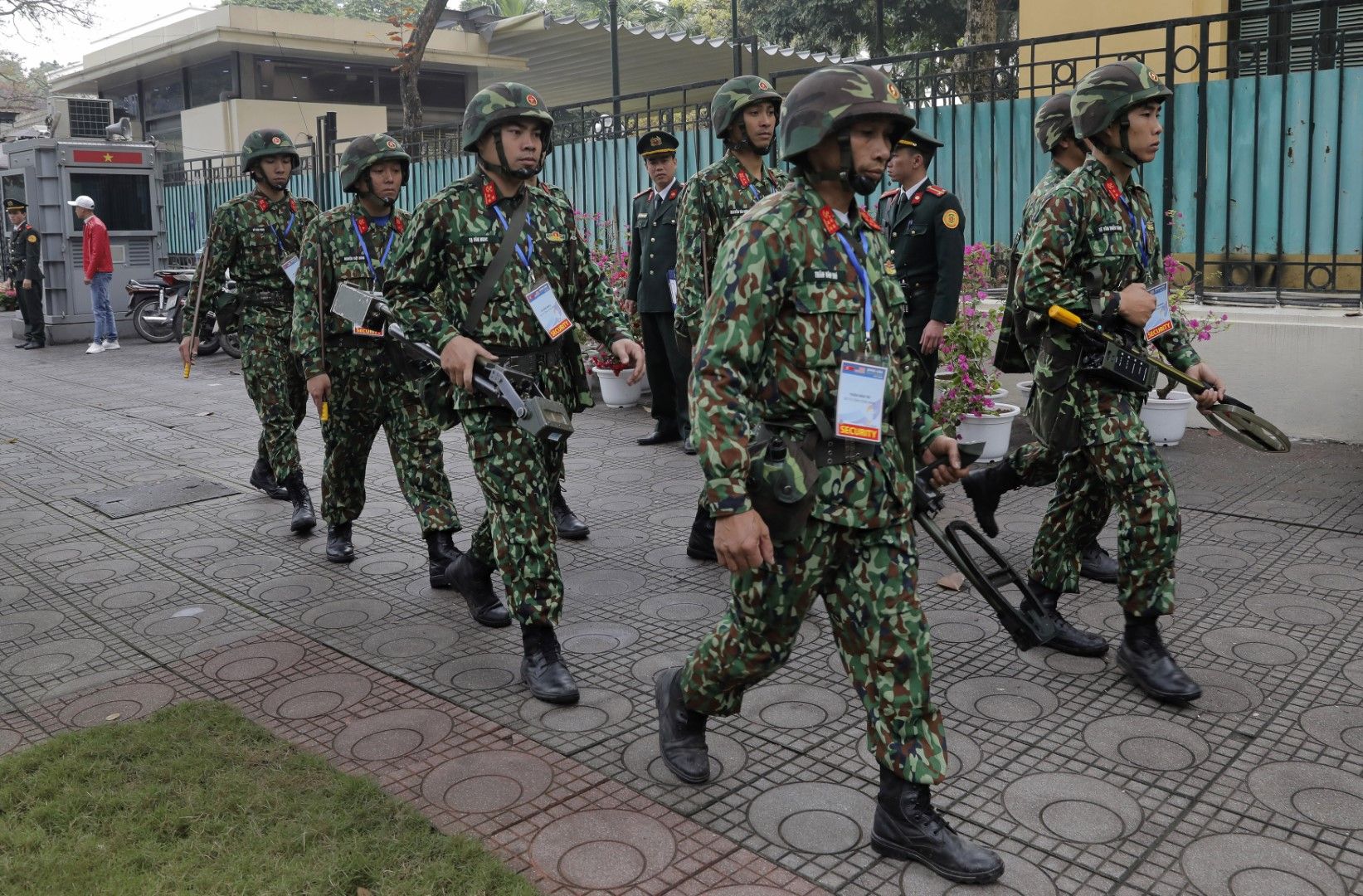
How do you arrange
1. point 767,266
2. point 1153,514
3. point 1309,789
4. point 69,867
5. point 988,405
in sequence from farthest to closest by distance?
point 988,405
point 1153,514
point 1309,789
point 69,867
point 767,266

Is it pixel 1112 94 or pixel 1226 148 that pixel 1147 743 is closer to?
pixel 1112 94

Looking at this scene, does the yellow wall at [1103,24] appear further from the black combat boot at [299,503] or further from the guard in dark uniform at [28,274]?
the guard in dark uniform at [28,274]

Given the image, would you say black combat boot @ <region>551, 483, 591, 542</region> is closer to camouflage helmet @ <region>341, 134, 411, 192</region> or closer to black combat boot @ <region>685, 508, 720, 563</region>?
black combat boot @ <region>685, 508, 720, 563</region>

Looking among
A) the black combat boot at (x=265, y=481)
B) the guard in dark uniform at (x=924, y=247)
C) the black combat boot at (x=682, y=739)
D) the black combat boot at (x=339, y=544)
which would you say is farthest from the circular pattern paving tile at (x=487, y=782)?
the black combat boot at (x=265, y=481)

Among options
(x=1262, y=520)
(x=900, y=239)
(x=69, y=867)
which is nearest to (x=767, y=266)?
(x=69, y=867)

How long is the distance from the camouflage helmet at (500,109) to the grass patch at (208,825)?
84.8 inches

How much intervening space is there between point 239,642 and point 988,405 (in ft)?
16.2

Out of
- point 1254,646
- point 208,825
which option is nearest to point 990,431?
point 1254,646

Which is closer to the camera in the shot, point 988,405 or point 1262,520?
point 1262,520

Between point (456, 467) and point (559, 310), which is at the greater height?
point (559, 310)

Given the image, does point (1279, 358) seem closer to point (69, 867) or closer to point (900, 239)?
point (900, 239)

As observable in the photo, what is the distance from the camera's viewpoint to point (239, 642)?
4809 mm

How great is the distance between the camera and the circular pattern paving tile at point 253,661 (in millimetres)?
4473

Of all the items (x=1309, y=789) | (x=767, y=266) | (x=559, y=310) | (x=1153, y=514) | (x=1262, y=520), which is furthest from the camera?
(x=1262, y=520)
